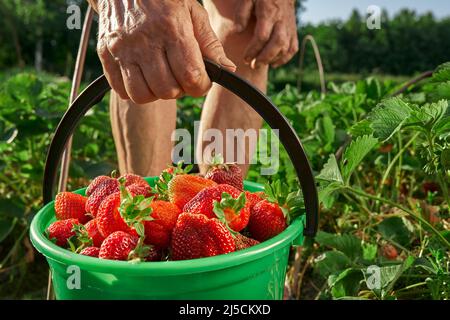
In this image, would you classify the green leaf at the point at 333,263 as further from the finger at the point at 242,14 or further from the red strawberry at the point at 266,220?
the finger at the point at 242,14

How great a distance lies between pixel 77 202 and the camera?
94 cm

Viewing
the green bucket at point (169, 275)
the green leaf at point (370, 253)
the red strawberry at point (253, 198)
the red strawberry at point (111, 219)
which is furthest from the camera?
the green leaf at point (370, 253)

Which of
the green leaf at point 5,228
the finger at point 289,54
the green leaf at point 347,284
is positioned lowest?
the green leaf at point 5,228

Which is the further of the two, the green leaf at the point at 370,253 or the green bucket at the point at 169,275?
the green leaf at the point at 370,253

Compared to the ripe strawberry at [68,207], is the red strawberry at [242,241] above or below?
below

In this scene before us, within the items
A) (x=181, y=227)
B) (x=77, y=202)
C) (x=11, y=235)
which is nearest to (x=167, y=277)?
(x=181, y=227)

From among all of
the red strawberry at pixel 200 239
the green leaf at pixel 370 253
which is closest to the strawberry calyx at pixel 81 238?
the red strawberry at pixel 200 239

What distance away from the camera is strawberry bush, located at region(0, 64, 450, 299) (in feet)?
3.10

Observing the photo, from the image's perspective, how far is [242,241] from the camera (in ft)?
2.71

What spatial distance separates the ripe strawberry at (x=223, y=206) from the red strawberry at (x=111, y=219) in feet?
0.33

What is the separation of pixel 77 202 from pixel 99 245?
0.12m

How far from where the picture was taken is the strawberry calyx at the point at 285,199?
89 cm

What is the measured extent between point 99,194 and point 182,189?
14 cm

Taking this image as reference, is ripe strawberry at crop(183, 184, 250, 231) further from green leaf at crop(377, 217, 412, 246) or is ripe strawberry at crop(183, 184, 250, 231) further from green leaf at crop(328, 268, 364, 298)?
green leaf at crop(377, 217, 412, 246)
